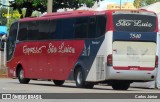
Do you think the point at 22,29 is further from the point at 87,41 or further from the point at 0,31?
the point at 0,31

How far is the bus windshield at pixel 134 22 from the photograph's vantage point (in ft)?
92.2

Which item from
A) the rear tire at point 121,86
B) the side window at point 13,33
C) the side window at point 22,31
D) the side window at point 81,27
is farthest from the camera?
the side window at point 13,33

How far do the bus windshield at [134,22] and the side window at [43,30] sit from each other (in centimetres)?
504

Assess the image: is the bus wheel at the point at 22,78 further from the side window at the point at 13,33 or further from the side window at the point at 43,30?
the side window at the point at 43,30

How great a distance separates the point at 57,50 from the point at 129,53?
4.69 meters

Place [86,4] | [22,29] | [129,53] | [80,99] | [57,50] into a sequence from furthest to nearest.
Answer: [86,4] < [22,29] < [57,50] < [129,53] < [80,99]

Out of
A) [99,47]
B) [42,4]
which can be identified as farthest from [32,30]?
[42,4]

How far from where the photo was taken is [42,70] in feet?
108

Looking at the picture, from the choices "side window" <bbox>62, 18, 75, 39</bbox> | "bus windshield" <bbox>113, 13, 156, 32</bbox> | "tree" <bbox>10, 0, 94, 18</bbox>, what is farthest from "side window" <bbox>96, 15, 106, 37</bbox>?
"tree" <bbox>10, 0, 94, 18</bbox>

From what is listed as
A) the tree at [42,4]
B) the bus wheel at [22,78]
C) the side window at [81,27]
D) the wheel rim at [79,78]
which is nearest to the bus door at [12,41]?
the bus wheel at [22,78]

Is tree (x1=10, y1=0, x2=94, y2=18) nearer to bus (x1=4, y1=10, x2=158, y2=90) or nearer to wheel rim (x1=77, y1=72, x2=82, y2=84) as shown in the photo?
bus (x1=4, y1=10, x2=158, y2=90)

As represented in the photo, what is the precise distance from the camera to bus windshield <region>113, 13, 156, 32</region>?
92.2 feet

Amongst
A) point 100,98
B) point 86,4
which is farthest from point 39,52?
point 86,4

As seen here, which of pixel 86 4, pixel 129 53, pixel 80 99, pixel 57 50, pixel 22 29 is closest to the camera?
pixel 80 99
